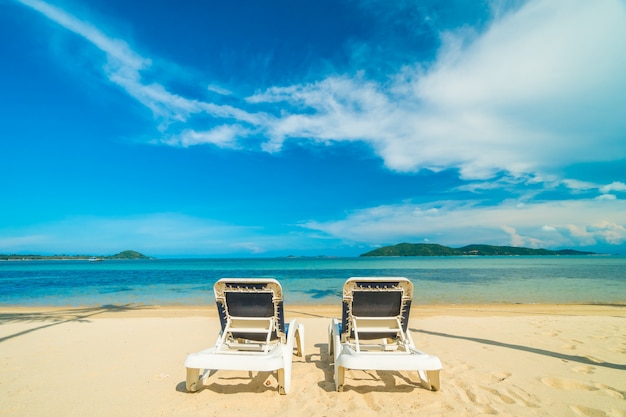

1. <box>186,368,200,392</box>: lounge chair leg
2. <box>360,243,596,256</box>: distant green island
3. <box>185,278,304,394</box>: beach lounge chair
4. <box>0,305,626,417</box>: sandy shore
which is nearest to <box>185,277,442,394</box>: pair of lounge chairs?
<box>185,278,304,394</box>: beach lounge chair

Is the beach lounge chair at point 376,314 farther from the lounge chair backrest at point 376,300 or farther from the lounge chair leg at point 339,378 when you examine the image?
the lounge chair leg at point 339,378

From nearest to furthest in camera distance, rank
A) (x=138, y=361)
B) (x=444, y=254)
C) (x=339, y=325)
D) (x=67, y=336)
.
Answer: (x=339, y=325) → (x=138, y=361) → (x=67, y=336) → (x=444, y=254)

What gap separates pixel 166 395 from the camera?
4.02m

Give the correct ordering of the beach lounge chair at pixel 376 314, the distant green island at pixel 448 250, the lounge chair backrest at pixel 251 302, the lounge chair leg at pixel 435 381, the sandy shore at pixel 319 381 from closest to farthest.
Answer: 1. the sandy shore at pixel 319 381
2. the lounge chair leg at pixel 435 381
3. the beach lounge chair at pixel 376 314
4. the lounge chair backrest at pixel 251 302
5. the distant green island at pixel 448 250

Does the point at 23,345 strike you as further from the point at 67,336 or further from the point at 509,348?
the point at 509,348

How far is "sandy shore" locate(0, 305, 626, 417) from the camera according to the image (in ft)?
11.9

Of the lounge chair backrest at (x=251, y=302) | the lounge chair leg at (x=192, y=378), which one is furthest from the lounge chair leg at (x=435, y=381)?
the lounge chair leg at (x=192, y=378)

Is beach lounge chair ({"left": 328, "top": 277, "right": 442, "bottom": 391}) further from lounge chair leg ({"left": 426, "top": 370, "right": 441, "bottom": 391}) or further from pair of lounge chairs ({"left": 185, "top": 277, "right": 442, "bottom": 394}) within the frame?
lounge chair leg ({"left": 426, "top": 370, "right": 441, "bottom": 391})

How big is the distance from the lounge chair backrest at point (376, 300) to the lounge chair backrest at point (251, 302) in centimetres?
96

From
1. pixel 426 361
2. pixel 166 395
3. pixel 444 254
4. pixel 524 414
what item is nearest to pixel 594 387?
pixel 524 414

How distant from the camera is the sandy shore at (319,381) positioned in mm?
3627

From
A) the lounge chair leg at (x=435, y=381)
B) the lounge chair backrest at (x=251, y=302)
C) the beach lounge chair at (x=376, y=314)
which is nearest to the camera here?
the lounge chair leg at (x=435, y=381)

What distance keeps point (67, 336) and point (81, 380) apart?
377 cm

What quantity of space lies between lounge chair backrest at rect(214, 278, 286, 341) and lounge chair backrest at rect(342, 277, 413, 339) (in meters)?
0.96
